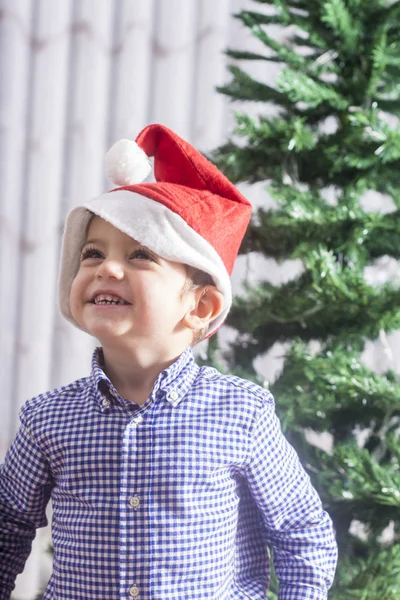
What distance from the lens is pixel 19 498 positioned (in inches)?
34.7

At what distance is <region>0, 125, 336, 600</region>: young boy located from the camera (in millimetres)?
806

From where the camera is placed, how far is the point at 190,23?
1815mm

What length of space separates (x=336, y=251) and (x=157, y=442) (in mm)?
469

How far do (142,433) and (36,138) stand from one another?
1.18 metres

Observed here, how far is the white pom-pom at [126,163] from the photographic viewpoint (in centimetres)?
90

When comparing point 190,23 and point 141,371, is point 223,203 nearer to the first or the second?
point 141,371

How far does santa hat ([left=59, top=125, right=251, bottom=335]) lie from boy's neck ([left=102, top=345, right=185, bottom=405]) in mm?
96

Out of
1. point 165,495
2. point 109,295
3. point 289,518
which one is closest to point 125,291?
point 109,295

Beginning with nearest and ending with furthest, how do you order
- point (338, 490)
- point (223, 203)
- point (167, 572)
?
point (167, 572) < point (223, 203) < point (338, 490)

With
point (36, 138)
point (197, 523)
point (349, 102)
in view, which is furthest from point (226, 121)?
point (197, 523)

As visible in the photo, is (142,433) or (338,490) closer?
(142,433)

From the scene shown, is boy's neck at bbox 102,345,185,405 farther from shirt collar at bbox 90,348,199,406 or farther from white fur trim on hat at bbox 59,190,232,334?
white fur trim on hat at bbox 59,190,232,334

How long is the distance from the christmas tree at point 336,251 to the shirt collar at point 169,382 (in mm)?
258

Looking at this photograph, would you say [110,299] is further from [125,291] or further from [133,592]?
[133,592]
